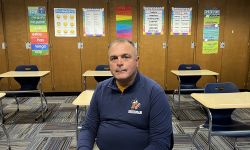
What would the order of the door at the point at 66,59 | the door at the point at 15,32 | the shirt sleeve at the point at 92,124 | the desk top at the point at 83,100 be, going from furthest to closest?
1. the door at the point at 66,59
2. the door at the point at 15,32
3. the desk top at the point at 83,100
4. the shirt sleeve at the point at 92,124

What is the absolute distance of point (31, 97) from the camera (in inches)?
208

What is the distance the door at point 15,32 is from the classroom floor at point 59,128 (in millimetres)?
941

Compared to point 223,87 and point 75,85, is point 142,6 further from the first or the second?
point 223,87

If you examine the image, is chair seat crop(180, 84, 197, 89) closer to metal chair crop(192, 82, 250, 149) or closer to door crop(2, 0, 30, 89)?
metal chair crop(192, 82, 250, 149)

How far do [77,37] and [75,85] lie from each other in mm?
1086

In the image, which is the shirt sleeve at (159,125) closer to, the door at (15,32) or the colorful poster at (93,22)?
the colorful poster at (93,22)

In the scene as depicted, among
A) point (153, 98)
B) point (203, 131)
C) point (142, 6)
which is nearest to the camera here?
point (153, 98)

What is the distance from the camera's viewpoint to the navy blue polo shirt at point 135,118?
1.35m

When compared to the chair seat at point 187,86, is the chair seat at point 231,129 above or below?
below

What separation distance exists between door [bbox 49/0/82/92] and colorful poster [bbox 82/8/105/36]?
18 centimetres

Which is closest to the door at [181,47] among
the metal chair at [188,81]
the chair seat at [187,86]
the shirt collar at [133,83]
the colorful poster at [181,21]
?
the colorful poster at [181,21]

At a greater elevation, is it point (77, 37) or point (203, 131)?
point (77, 37)

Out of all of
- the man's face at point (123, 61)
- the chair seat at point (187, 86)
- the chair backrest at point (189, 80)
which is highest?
the man's face at point (123, 61)

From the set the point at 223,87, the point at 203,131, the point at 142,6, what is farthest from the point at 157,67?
the point at 223,87
